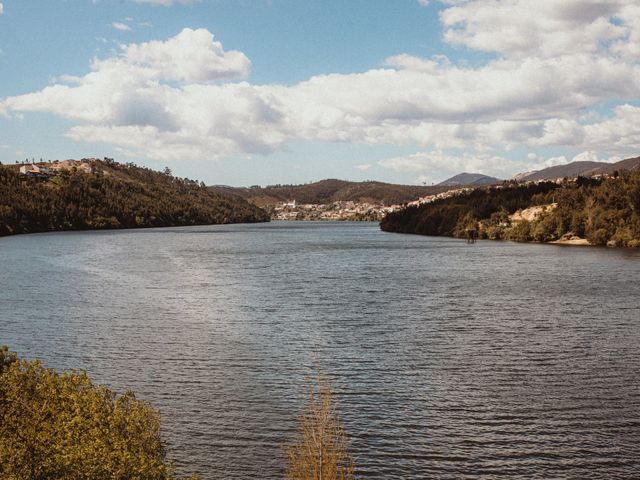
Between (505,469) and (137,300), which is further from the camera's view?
(137,300)

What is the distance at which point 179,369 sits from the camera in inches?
1720

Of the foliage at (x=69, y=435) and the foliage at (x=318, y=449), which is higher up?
the foliage at (x=69, y=435)

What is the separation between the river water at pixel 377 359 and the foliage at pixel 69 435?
6650mm

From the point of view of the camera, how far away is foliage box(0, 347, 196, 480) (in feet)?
63.4

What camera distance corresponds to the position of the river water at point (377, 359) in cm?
2986

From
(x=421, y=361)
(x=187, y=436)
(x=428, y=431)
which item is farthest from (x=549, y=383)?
(x=187, y=436)

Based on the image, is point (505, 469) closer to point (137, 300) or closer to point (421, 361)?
point (421, 361)

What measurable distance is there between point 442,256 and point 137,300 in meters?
86.4

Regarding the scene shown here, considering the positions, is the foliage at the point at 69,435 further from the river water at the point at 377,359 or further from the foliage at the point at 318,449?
the river water at the point at 377,359

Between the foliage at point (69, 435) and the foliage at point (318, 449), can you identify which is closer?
the foliage at point (69, 435)

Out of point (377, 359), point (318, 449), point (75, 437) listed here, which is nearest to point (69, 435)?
point (75, 437)

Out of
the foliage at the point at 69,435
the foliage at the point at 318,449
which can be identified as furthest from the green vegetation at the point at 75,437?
the foliage at the point at 318,449

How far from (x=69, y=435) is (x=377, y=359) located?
97.2 feet

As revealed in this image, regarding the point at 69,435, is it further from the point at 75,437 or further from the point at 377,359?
the point at 377,359
